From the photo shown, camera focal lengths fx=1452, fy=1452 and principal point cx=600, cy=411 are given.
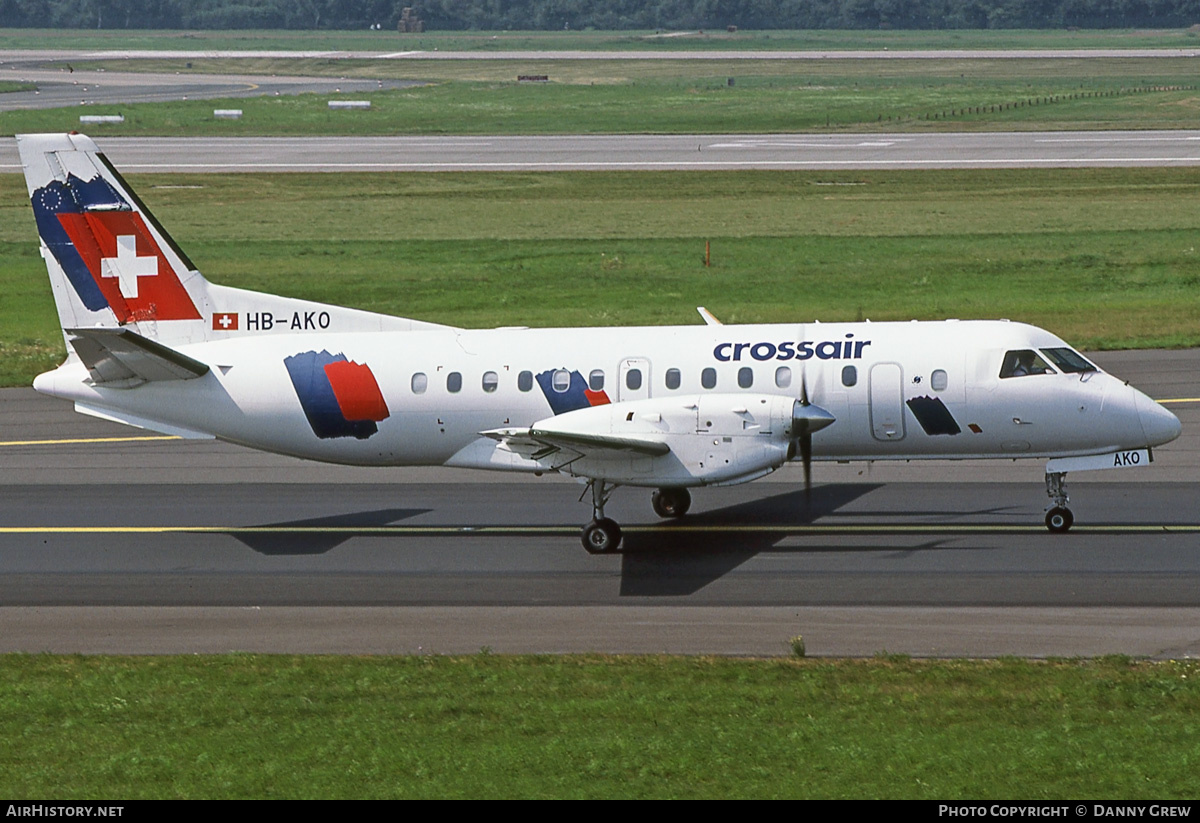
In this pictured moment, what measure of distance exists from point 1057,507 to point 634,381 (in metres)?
7.16

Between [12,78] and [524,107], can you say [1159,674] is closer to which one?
[524,107]

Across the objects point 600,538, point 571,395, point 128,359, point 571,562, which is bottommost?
point 571,562

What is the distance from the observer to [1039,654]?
17703 mm

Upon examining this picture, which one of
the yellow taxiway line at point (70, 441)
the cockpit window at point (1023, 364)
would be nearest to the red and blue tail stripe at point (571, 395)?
the cockpit window at point (1023, 364)

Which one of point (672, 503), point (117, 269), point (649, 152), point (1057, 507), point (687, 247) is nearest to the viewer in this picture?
point (1057, 507)

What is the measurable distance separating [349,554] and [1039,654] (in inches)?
445

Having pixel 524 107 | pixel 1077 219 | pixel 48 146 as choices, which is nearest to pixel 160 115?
pixel 524 107

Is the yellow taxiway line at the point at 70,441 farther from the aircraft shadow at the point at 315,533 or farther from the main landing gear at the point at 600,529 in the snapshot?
the main landing gear at the point at 600,529

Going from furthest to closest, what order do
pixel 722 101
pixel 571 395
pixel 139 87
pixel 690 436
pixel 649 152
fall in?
pixel 139 87, pixel 722 101, pixel 649 152, pixel 571 395, pixel 690 436

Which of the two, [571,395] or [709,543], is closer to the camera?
[709,543]

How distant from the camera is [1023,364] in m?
23.6

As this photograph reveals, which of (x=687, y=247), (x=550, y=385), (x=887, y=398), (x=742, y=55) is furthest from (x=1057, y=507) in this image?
(x=742, y=55)

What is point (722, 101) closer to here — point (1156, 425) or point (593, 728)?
point (1156, 425)

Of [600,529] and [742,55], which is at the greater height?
[742,55]
